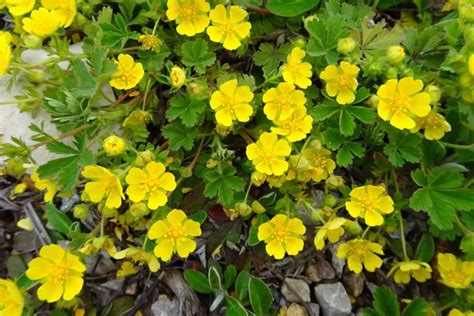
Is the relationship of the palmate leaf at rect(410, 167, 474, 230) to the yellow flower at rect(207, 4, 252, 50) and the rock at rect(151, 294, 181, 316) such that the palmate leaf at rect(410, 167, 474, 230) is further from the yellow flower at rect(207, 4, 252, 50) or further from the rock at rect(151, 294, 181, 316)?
the rock at rect(151, 294, 181, 316)

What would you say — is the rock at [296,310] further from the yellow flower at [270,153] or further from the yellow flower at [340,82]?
the yellow flower at [340,82]

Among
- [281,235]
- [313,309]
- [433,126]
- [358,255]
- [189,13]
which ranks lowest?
[313,309]

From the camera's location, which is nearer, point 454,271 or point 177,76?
point 177,76

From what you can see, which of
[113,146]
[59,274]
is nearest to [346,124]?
[113,146]

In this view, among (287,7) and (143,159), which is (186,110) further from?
(287,7)

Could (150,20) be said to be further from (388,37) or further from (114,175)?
(388,37)

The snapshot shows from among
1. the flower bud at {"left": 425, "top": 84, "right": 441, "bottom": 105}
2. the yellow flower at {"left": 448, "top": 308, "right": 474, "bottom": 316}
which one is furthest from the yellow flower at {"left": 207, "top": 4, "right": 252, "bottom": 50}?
the yellow flower at {"left": 448, "top": 308, "right": 474, "bottom": 316}

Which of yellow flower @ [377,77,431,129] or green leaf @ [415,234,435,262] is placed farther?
green leaf @ [415,234,435,262]
